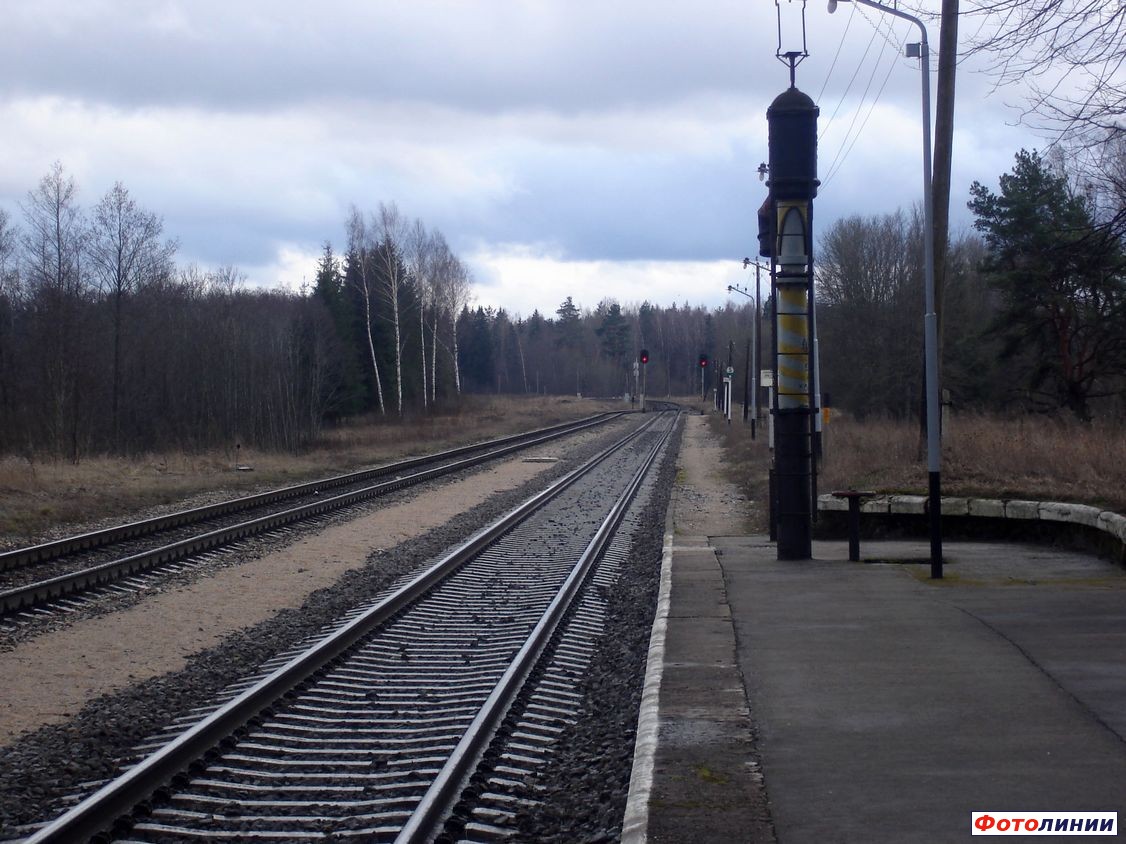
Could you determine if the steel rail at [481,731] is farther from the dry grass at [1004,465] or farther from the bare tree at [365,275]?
the bare tree at [365,275]

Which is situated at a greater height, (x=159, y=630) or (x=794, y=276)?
(x=794, y=276)

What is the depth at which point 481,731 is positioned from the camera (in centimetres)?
671

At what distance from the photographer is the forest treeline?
38.3 m

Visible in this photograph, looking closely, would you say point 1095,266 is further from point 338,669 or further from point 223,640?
point 223,640

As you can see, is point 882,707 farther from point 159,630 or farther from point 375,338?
point 375,338

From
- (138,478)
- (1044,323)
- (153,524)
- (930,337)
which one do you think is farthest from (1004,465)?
(1044,323)

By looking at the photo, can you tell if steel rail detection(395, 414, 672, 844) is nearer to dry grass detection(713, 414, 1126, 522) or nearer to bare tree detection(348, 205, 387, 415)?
dry grass detection(713, 414, 1126, 522)

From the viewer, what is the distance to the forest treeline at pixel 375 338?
1508 inches

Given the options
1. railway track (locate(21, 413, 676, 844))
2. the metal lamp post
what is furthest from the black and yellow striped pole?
railway track (locate(21, 413, 676, 844))

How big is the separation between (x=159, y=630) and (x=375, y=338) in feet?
213

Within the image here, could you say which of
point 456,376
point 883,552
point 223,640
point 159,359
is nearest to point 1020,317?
point 883,552

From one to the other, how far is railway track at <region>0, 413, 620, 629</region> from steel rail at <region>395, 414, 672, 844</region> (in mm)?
4881

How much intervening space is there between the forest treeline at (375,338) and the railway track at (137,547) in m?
10.8

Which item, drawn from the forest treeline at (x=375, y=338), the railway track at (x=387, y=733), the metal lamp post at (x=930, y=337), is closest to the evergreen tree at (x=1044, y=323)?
the forest treeline at (x=375, y=338)
